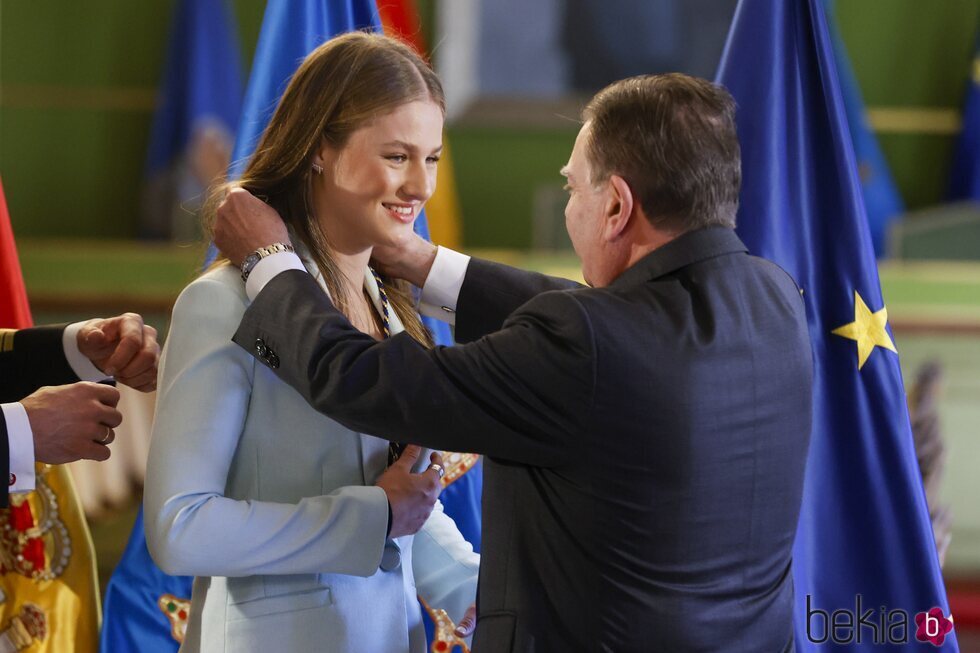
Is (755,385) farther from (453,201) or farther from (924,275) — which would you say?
(453,201)

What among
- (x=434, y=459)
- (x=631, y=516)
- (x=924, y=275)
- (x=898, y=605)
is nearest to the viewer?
(x=631, y=516)

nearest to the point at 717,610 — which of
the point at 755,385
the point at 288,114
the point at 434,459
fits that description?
the point at 755,385

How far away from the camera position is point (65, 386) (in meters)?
1.83

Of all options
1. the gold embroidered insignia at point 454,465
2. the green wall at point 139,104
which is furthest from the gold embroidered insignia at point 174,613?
the green wall at point 139,104

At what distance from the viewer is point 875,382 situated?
193cm

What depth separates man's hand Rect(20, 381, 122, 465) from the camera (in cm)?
179

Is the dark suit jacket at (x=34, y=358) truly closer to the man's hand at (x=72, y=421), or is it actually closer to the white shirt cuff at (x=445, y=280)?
the man's hand at (x=72, y=421)

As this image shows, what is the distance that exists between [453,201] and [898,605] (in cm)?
446

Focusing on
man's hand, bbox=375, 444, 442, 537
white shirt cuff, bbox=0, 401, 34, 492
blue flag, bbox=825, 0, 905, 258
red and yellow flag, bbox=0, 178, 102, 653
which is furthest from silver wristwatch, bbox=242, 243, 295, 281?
blue flag, bbox=825, 0, 905, 258

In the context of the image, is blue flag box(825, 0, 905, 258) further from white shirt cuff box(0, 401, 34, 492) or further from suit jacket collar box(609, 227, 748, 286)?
white shirt cuff box(0, 401, 34, 492)

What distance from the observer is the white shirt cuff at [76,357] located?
2.05 m

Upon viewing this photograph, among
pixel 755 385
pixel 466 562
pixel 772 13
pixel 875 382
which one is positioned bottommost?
pixel 466 562

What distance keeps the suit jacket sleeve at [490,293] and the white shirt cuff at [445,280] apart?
0.03ft

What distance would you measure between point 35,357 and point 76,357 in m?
0.08
